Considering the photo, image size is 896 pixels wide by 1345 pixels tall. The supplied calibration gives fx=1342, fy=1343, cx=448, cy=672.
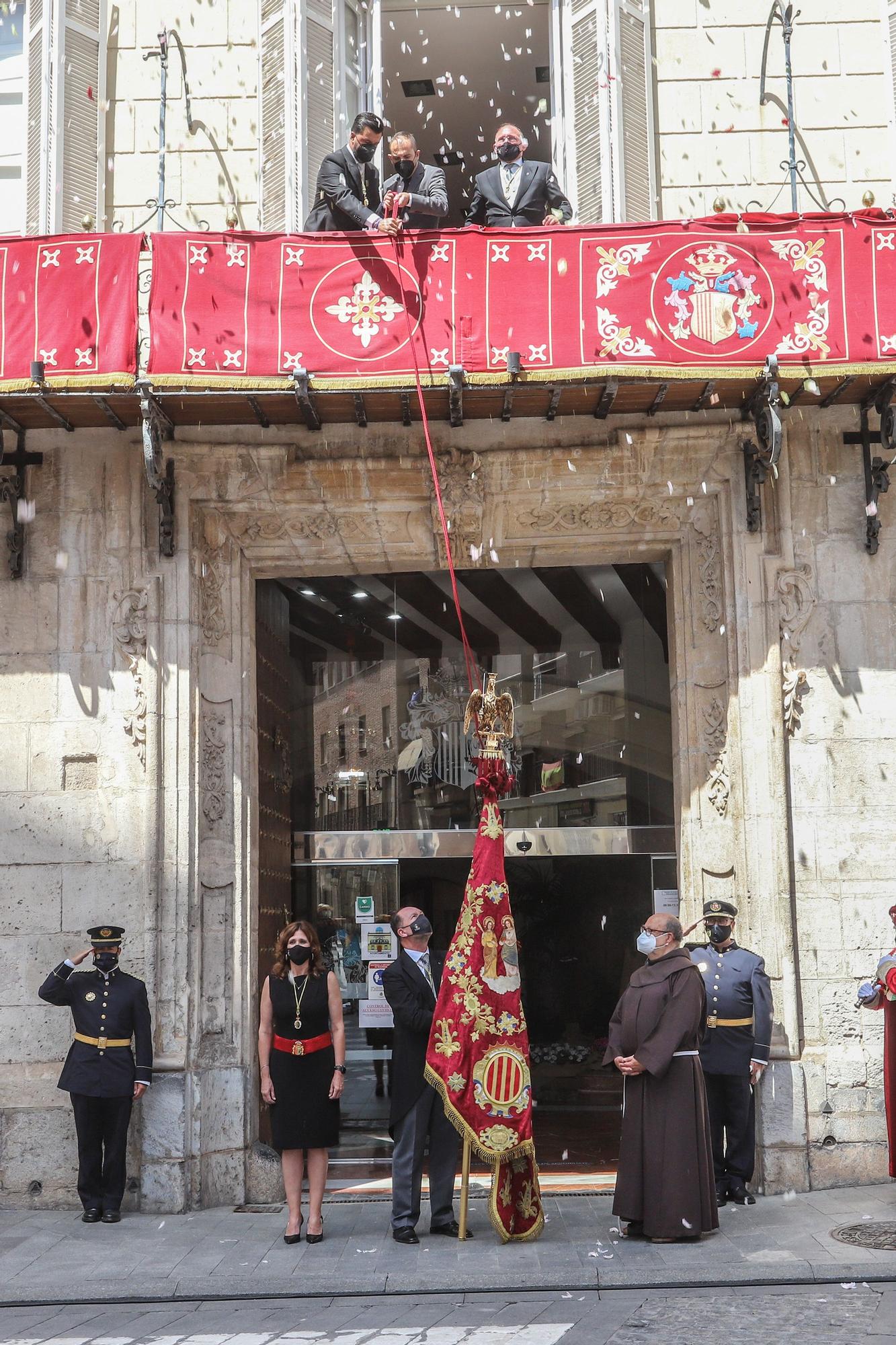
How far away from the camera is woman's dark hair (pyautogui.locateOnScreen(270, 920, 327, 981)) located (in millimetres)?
7895

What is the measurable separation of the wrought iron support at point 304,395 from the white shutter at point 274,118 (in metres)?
1.84

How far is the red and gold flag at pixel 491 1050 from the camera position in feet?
24.7

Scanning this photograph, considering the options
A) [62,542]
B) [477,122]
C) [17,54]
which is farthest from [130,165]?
[477,122]

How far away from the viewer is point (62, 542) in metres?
9.64

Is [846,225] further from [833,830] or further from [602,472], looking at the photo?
[833,830]

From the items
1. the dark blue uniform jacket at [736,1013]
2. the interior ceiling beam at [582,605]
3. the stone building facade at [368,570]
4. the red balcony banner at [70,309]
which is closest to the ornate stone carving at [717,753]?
the stone building facade at [368,570]

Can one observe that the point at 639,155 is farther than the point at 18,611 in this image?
Yes

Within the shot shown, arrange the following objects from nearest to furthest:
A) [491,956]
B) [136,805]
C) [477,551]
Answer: [491,956]
[136,805]
[477,551]

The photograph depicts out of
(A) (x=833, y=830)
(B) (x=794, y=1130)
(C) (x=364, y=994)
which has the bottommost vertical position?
(B) (x=794, y=1130)

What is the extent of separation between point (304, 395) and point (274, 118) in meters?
3.06

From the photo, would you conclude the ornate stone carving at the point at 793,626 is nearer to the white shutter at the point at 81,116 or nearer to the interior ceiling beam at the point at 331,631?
the interior ceiling beam at the point at 331,631

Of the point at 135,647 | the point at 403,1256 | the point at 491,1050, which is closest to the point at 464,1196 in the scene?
the point at 403,1256

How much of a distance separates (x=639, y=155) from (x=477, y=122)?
13.5 feet

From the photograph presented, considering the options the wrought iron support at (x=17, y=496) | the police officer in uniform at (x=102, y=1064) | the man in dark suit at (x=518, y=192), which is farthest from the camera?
the man in dark suit at (x=518, y=192)
